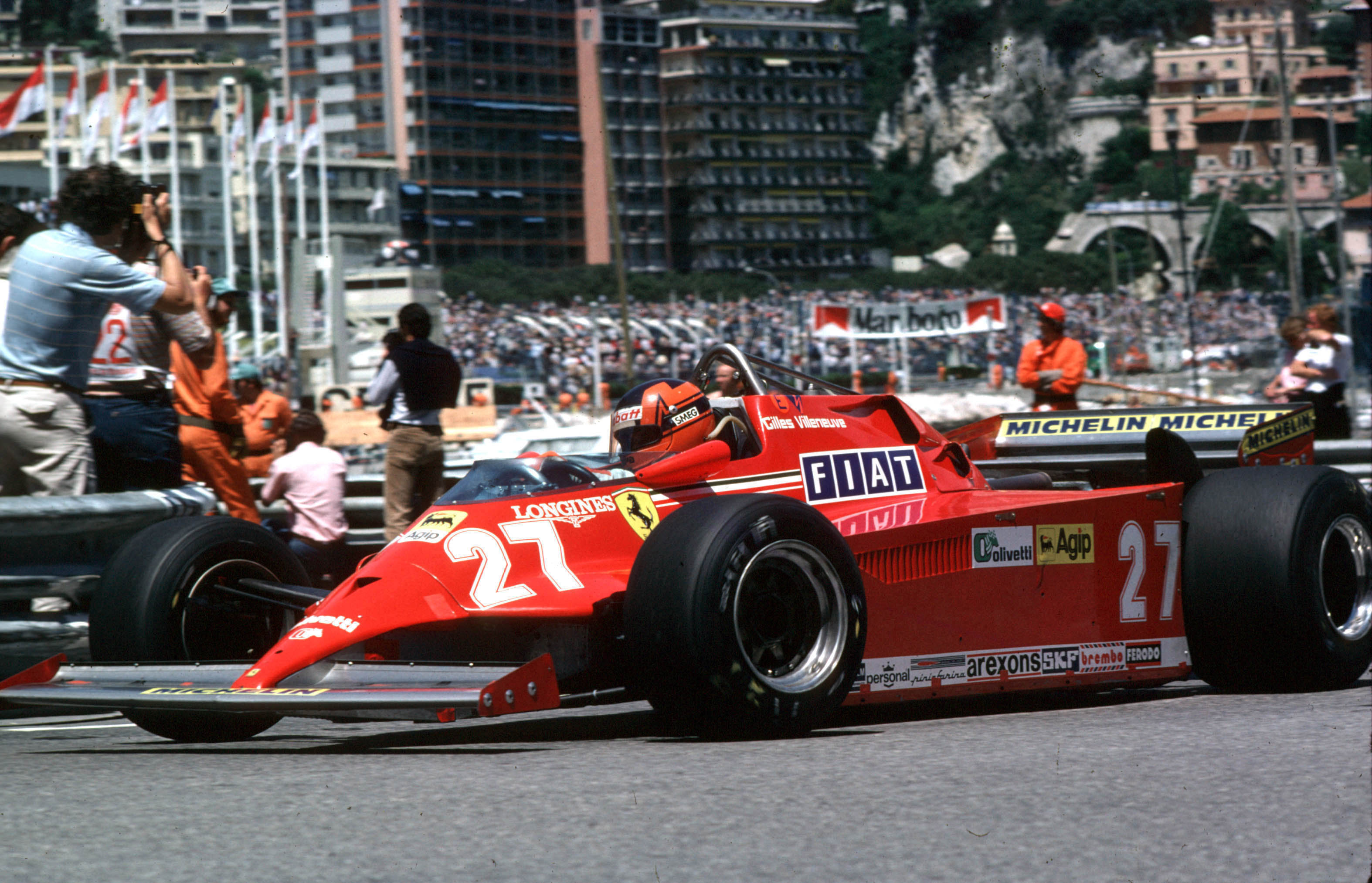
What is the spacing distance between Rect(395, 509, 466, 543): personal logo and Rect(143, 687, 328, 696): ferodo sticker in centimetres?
72

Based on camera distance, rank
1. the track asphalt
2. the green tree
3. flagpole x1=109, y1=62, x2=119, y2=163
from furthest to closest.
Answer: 1. the green tree
2. flagpole x1=109, y1=62, x2=119, y2=163
3. the track asphalt

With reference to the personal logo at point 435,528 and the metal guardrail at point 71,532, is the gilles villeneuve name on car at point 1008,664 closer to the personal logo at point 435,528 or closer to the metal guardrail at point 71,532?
the personal logo at point 435,528

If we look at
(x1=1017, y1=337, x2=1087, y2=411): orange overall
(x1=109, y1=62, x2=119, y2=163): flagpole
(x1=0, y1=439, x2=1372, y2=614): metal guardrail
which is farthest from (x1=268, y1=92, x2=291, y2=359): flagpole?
(x1=0, y1=439, x2=1372, y2=614): metal guardrail

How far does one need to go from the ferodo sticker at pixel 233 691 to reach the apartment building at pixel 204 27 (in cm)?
14167

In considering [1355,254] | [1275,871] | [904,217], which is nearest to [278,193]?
[1275,871]

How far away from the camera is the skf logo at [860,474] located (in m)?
6.16

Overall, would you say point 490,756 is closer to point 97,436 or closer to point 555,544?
point 555,544

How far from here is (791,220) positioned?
13575cm

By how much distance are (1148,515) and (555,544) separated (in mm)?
2440

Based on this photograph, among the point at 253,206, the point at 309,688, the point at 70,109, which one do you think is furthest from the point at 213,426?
the point at 253,206

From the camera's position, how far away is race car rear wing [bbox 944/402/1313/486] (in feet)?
25.3

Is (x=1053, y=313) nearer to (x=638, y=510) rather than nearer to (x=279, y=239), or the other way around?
(x=638, y=510)

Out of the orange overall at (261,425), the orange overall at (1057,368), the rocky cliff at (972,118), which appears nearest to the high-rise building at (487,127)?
the rocky cliff at (972,118)

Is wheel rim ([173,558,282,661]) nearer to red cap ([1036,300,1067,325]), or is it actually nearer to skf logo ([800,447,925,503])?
skf logo ([800,447,925,503])
